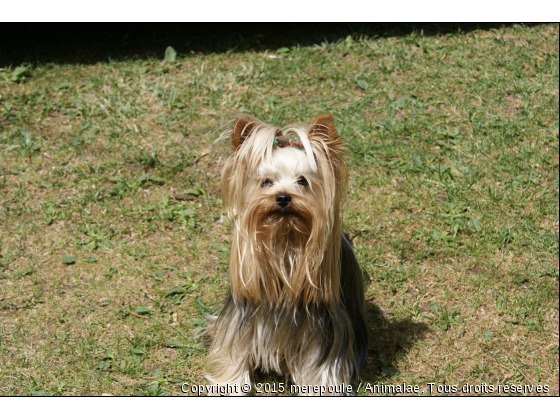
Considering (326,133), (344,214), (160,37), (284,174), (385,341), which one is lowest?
(385,341)

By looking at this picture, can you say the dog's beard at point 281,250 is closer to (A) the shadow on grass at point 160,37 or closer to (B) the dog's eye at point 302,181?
(B) the dog's eye at point 302,181

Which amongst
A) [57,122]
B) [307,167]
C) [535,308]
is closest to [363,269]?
[535,308]

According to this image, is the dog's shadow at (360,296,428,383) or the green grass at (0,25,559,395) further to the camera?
the green grass at (0,25,559,395)

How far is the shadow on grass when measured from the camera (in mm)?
7297

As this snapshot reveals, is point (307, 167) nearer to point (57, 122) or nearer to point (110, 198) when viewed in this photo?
point (110, 198)

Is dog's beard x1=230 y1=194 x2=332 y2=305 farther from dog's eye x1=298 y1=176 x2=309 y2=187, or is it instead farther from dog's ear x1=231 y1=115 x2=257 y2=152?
dog's ear x1=231 y1=115 x2=257 y2=152

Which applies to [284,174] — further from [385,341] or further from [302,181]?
[385,341]

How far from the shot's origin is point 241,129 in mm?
3484

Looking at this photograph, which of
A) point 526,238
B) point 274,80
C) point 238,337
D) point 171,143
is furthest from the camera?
point 274,80

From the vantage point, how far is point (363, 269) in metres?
5.12

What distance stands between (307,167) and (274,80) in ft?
12.5

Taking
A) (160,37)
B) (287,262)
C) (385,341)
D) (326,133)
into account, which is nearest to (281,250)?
(287,262)

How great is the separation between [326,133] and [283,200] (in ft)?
1.44

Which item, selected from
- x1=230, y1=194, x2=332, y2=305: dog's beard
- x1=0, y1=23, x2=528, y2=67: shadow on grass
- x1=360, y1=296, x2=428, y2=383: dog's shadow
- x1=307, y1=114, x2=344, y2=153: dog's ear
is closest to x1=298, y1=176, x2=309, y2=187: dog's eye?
x1=230, y1=194, x2=332, y2=305: dog's beard
